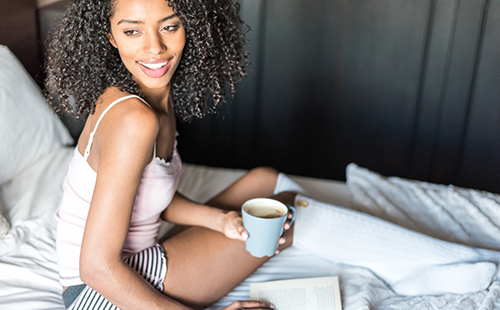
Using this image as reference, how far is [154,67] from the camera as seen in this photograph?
0.93 metres

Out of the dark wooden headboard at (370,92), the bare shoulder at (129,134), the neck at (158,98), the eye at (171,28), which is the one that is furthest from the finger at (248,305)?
the dark wooden headboard at (370,92)

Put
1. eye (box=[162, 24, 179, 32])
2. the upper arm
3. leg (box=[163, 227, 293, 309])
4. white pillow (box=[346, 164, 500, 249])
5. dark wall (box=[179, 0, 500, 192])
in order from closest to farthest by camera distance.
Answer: the upper arm → eye (box=[162, 24, 179, 32]) → leg (box=[163, 227, 293, 309]) → white pillow (box=[346, 164, 500, 249]) → dark wall (box=[179, 0, 500, 192])

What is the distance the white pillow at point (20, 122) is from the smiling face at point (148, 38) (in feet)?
Result: 1.83

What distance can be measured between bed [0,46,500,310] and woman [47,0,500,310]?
0.06 m

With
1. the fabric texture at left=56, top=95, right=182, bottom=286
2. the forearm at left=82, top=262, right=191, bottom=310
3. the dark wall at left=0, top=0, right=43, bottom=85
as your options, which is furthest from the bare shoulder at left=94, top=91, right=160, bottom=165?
the dark wall at left=0, top=0, right=43, bottom=85

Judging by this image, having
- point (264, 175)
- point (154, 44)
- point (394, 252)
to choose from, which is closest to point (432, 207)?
point (394, 252)

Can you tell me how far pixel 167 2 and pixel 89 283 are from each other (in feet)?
1.93

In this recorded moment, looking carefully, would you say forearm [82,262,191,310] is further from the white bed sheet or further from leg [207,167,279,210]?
leg [207,167,279,210]

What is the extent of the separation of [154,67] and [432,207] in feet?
3.30

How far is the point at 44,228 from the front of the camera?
4.01ft

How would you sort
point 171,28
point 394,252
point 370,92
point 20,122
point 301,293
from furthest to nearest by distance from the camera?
point 370,92 < point 20,122 < point 394,252 < point 301,293 < point 171,28

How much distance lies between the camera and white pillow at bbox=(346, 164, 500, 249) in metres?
1.29

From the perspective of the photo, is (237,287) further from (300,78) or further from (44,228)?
(300,78)

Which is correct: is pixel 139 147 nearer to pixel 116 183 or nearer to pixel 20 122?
pixel 116 183
